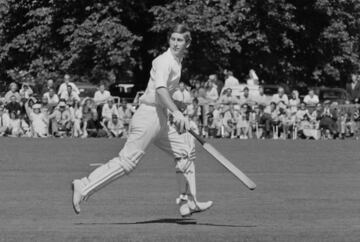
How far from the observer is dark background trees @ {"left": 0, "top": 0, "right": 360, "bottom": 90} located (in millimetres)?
42031

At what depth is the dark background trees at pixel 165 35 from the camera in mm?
42031

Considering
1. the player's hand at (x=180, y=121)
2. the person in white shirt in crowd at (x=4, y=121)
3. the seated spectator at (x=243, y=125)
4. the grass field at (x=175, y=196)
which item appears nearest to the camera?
the grass field at (x=175, y=196)

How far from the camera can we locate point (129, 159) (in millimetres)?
10922

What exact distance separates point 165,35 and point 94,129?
10.1 meters

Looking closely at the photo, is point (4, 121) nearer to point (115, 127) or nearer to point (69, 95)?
point (69, 95)

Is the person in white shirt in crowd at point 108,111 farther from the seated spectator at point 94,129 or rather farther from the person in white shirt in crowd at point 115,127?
the seated spectator at point 94,129

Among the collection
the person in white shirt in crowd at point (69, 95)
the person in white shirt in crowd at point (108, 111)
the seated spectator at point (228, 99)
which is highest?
the person in white shirt in crowd at point (69, 95)

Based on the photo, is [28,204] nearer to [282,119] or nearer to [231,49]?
[282,119]

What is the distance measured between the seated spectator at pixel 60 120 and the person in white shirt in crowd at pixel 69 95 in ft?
2.16

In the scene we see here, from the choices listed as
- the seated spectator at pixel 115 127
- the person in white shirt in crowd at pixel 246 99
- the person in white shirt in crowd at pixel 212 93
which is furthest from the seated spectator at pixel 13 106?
the person in white shirt in crowd at pixel 246 99

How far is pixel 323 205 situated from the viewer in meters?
13.2

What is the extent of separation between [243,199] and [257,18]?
3162 cm

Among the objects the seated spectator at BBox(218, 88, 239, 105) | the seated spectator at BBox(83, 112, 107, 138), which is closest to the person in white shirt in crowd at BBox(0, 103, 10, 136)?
the seated spectator at BBox(83, 112, 107, 138)

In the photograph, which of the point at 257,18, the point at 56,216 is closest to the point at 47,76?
the point at 257,18
